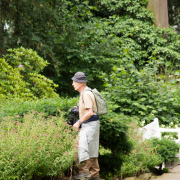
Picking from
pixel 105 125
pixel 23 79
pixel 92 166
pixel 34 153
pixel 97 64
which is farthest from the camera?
pixel 97 64

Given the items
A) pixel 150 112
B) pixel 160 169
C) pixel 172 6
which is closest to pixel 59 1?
pixel 150 112

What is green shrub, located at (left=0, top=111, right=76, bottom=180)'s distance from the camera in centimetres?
349

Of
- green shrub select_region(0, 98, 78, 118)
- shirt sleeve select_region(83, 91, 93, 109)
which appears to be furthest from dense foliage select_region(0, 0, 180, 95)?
shirt sleeve select_region(83, 91, 93, 109)

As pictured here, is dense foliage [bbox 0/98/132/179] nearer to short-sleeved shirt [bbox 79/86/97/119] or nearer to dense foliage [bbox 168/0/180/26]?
short-sleeved shirt [bbox 79/86/97/119]

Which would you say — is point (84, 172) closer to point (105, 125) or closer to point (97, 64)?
point (105, 125)

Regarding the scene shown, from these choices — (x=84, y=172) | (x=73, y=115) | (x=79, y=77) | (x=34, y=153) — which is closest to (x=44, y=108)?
(x=73, y=115)

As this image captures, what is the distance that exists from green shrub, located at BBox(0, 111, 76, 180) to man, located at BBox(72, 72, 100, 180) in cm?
20

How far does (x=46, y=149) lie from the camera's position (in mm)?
3998

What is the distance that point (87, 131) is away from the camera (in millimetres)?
4375

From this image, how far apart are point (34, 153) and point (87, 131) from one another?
0.96 meters

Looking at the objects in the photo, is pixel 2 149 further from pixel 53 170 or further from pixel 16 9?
pixel 16 9

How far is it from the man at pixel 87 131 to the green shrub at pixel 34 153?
0.65ft

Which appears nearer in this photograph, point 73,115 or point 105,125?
point 73,115

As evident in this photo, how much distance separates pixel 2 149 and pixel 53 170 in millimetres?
830
